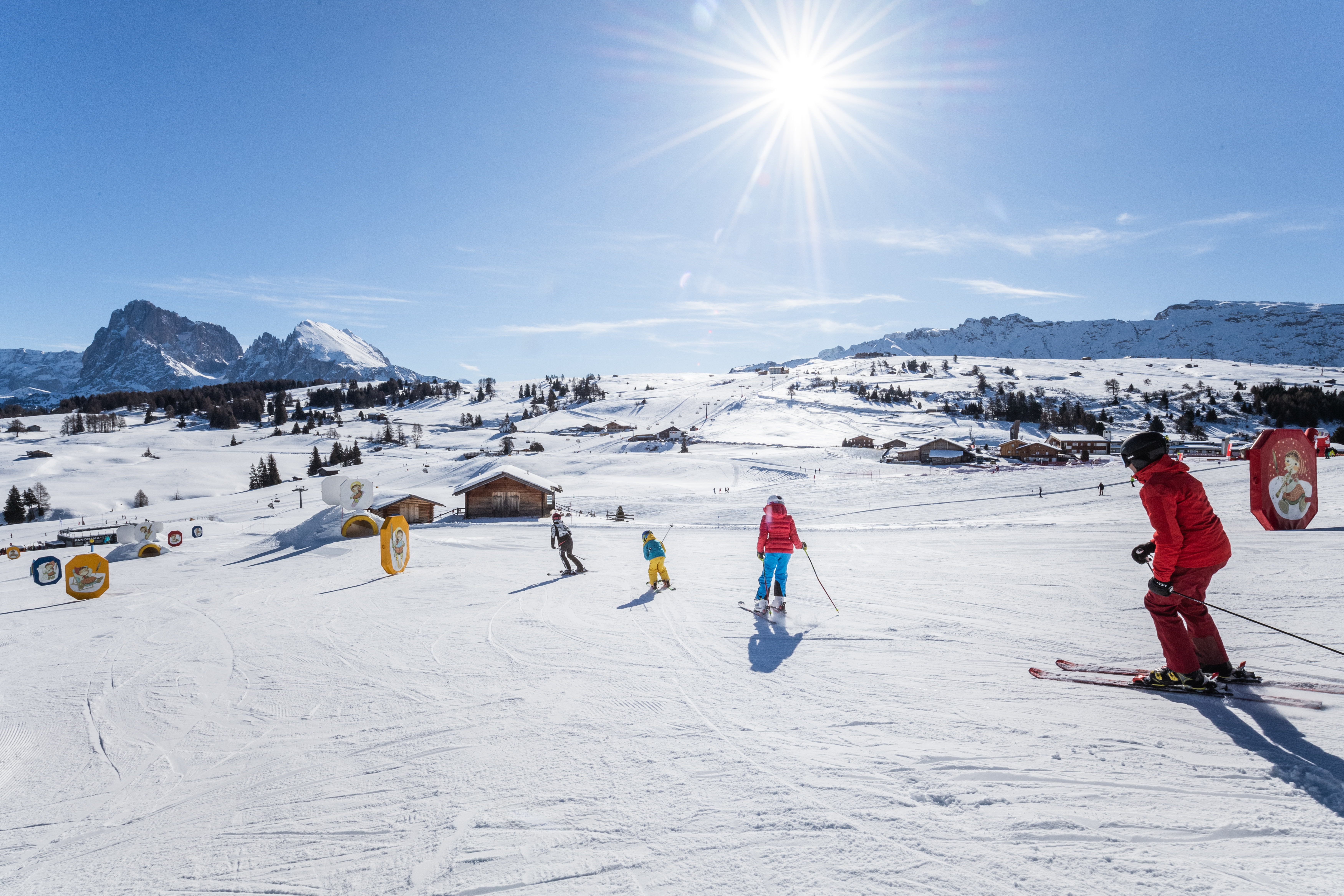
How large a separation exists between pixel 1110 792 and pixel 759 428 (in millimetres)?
91293

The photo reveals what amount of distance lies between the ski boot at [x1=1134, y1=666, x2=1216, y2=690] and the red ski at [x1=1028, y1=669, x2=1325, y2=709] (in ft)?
0.05

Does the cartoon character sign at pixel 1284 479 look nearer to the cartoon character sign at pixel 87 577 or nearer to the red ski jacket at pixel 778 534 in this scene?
the red ski jacket at pixel 778 534

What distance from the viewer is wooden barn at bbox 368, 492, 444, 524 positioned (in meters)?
34.4

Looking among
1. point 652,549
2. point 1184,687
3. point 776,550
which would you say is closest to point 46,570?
point 652,549

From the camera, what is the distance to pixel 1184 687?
174 inches

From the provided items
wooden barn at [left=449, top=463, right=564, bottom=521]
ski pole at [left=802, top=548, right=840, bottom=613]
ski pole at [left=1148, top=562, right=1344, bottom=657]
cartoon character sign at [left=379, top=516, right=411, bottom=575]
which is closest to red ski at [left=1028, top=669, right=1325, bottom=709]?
ski pole at [left=1148, top=562, right=1344, bottom=657]

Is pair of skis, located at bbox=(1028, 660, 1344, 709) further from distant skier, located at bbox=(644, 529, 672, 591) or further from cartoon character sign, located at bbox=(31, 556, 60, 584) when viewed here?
cartoon character sign, located at bbox=(31, 556, 60, 584)

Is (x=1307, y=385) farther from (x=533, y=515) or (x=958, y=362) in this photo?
(x=533, y=515)

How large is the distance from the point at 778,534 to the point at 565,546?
18.6 feet

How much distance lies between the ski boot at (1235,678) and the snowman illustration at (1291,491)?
11066 mm

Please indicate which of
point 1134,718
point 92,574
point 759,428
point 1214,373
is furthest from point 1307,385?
point 92,574

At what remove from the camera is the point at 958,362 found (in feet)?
602

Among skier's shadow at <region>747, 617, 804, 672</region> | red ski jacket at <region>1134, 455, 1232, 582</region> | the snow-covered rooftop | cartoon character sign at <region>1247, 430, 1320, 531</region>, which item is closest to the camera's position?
red ski jacket at <region>1134, 455, 1232, 582</region>

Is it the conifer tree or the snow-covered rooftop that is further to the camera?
the conifer tree
